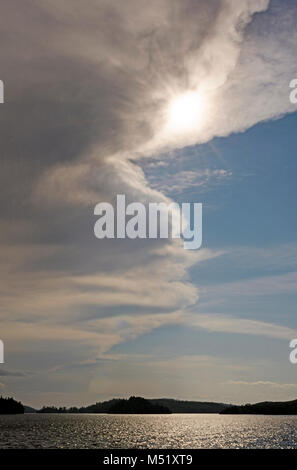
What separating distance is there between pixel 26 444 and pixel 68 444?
41.0 feet

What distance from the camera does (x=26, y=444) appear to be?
14562 centimetres
